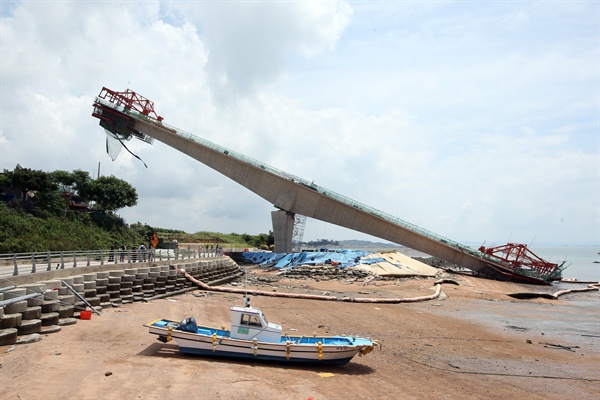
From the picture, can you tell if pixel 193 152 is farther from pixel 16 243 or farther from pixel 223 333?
pixel 223 333

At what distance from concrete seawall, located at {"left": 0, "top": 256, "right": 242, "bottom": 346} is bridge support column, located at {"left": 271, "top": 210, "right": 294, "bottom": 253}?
25.4m

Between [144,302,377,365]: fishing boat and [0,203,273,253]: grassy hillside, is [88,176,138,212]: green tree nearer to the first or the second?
[0,203,273,253]: grassy hillside

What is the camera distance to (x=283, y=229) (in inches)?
2279

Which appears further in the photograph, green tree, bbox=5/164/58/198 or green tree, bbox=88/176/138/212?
green tree, bbox=88/176/138/212

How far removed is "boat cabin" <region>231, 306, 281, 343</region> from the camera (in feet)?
49.5

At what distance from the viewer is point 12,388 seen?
10625 millimetres

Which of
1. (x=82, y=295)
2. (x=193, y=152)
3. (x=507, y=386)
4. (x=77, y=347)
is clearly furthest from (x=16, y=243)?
(x=507, y=386)

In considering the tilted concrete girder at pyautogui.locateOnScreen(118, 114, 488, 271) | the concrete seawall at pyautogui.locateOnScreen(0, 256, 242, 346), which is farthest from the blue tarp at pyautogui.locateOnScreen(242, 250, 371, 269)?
the concrete seawall at pyautogui.locateOnScreen(0, 256, 242, 346)

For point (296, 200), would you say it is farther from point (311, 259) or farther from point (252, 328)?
point (252, 328)

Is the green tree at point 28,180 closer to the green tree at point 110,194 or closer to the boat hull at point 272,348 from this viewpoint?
the green tree at point 110,194

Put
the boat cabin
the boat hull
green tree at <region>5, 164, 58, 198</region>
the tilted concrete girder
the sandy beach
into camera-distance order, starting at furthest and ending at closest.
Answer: the tilted concrete girder < green tree at <region>5, 164, 58, 198</region> < the boat cabin < the boat hull < the sandy beach

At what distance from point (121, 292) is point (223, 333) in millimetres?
10510

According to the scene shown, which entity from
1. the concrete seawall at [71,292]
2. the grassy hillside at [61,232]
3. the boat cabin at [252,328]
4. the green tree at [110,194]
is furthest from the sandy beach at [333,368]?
the green tree at [110,194]

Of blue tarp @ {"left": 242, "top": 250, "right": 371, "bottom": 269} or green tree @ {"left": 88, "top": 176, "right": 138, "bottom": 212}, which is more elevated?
green tree @ {"left": 88, "top": 176, "right": 138, "bottom": 212}
